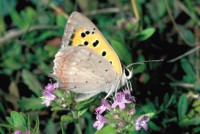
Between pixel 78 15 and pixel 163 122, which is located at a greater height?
pixel 78 15

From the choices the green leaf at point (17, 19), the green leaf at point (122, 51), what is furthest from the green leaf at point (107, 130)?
the green leaf at point (17, 19)

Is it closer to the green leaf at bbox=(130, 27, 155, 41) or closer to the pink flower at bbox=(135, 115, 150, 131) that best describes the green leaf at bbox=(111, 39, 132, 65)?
the green leaf at bbox=(130, 27, 155, 41)

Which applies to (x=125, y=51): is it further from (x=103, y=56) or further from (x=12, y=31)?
(x=12, y=31)

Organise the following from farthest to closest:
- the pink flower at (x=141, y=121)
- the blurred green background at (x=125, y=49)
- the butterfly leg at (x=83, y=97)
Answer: the blurred green background at (x=125, y=49) → the butterfly leg at (x=83, y=97) → the pink flower at (x=141, y=121)

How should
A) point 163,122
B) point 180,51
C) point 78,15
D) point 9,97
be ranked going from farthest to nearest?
point 180,51 < point 9,97 < point 163,122 < point 78,15

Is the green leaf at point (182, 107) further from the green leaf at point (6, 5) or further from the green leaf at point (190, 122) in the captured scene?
the green leaf at point (6, 5)

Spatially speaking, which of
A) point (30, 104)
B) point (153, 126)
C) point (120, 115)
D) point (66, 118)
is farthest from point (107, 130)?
point (30, 104)

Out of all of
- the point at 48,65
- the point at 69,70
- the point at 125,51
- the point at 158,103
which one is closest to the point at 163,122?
the point at 158,103
